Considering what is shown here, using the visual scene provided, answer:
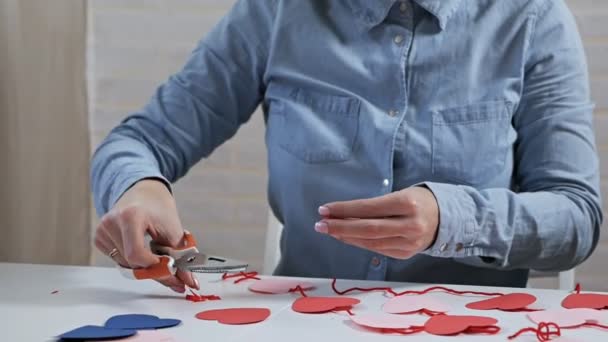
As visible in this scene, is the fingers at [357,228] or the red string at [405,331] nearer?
the red string at [405,331]

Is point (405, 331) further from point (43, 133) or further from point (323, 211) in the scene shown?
point (43, 133)

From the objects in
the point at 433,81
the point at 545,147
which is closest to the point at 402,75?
the point at 433,81

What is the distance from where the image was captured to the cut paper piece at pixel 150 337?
2.61 feet

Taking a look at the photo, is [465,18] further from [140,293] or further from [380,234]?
[140,293]

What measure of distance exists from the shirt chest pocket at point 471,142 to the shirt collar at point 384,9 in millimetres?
122

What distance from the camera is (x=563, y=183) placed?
119cm

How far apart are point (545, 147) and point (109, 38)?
36.1 inches

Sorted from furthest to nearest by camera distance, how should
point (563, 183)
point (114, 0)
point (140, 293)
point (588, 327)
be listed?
point (114, 0) → point (563, 183) → point (140, 293) → point (588, 327)

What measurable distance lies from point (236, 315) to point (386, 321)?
0.14 meters

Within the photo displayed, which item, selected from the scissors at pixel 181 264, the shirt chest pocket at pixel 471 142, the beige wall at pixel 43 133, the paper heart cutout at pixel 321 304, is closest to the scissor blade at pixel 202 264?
the scissors at pixel 181 264

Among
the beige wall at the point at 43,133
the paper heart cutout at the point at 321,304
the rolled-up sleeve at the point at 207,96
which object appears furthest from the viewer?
the beige wall at the point at 43,133

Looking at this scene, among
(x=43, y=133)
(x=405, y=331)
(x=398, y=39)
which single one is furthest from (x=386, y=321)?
(x=43, y=133)

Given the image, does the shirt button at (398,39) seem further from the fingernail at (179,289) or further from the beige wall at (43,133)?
the beige wall at (43,133)

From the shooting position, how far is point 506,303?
3.05 ft
